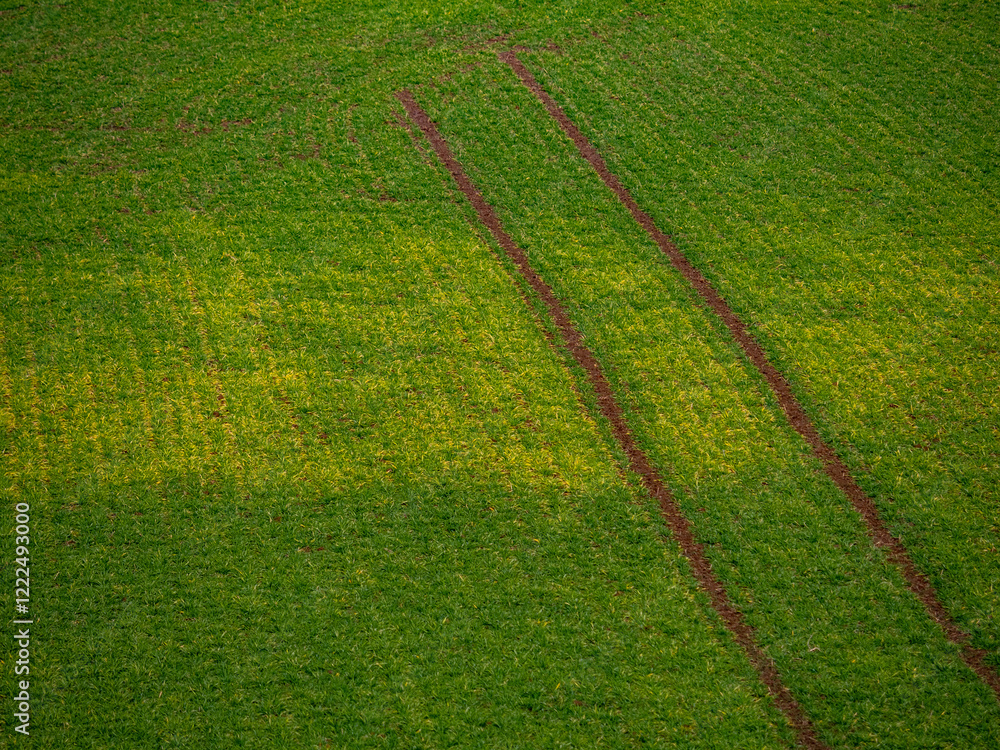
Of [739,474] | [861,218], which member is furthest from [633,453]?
[861,218]

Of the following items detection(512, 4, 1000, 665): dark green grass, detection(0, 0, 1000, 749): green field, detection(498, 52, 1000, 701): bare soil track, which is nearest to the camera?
detection(0, 0, 1000, 749): green field

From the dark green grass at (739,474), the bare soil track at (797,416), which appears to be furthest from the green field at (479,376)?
the bare soil track at (797,416)

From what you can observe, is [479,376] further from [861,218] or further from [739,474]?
[861,218]

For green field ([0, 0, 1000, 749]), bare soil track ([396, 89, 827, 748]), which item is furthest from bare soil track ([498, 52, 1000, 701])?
bare soil track ([396, 89, 827, 748])

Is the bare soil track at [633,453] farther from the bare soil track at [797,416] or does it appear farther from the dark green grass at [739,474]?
the bare soil track at [797,416]

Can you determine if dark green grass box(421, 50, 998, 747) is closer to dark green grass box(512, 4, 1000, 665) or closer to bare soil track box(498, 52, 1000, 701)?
bare soil track box(498, 52, 1000, 701)

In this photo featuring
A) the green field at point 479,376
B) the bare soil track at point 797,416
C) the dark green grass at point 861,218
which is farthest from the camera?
the dark green grass at point 861,218
